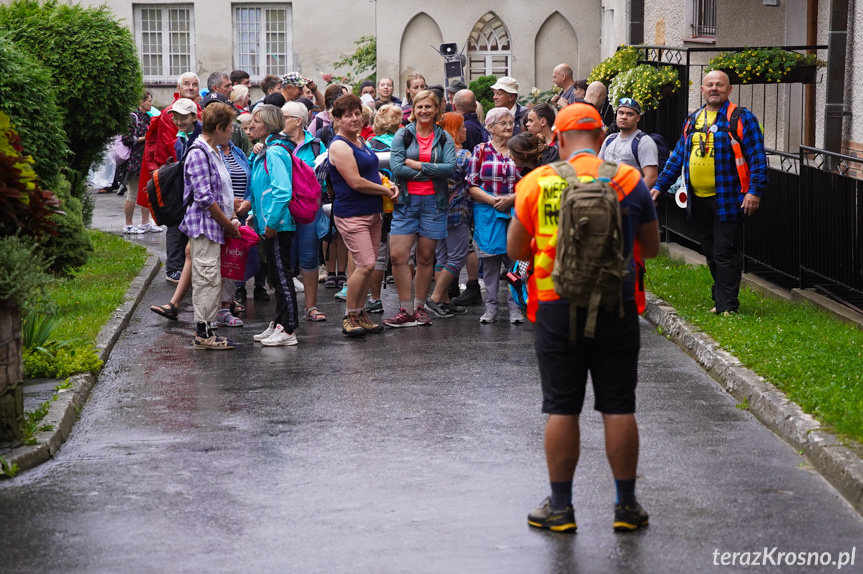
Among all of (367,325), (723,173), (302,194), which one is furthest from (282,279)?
(723,173)

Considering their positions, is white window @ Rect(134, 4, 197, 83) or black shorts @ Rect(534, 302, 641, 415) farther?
white window @ Rect(134, 4, 197, 83)

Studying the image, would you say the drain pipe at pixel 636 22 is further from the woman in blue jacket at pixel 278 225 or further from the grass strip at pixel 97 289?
the woman in blue jacket at pixel 278 225

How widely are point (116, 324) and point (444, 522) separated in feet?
18.3

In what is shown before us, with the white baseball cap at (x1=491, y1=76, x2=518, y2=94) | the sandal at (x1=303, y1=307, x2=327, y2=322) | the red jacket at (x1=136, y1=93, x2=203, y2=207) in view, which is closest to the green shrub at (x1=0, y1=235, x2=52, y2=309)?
the sandal at (x1=303, y1=307, x2=327, y2=322)

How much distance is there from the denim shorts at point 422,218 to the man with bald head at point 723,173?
1.83m

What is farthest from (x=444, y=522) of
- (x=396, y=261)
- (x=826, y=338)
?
(x=396, y=261)

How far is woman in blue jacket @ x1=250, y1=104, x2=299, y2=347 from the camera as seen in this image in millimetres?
9703

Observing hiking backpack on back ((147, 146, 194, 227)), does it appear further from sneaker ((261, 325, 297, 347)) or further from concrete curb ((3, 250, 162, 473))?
sneaker ((261, 325, 297, 347))

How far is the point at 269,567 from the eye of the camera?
4.95 meters

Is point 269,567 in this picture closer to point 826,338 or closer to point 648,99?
point 826,338

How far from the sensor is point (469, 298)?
11852 mm

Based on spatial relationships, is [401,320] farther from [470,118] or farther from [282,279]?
[470,118]

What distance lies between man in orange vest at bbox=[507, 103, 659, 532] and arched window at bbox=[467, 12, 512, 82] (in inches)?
1146

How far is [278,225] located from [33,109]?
7.11 ft
